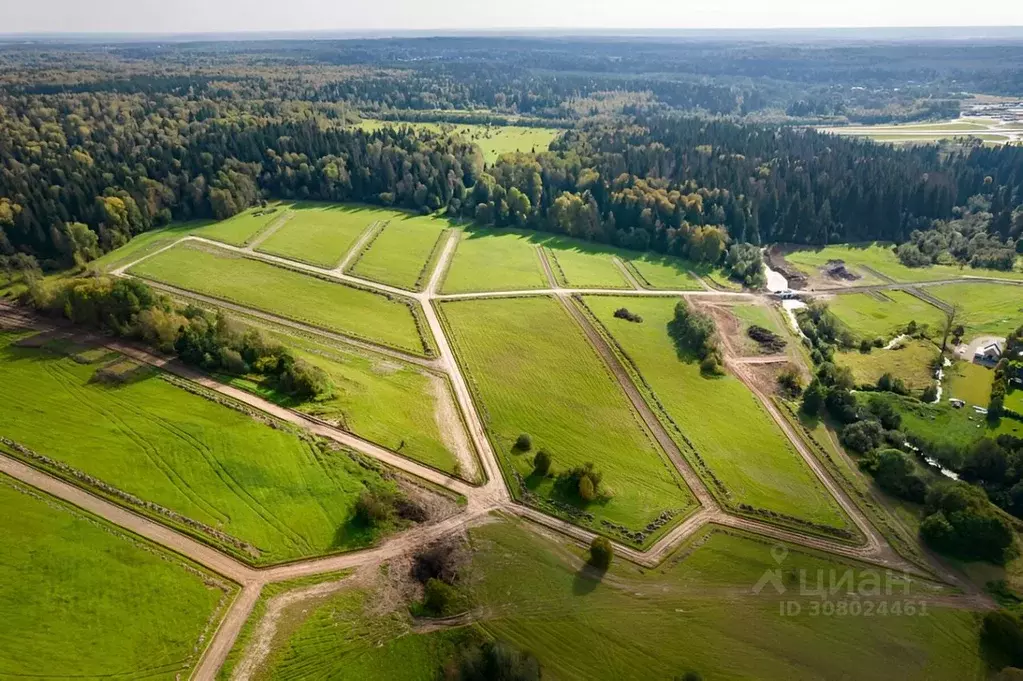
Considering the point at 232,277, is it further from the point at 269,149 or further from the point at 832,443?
the point at 832,443

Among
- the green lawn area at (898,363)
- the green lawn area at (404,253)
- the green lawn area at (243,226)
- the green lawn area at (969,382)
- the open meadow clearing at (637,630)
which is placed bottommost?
the open meadow clearing at (637,630)

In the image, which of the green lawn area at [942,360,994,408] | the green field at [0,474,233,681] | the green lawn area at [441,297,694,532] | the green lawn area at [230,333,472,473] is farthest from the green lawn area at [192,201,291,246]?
the green lawn area at [942,360,994,408]

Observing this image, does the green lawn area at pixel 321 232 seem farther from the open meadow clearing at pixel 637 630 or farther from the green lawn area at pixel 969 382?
the green lawn area at pixel 969 382

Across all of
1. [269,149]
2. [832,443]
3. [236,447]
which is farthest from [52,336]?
[832,443]

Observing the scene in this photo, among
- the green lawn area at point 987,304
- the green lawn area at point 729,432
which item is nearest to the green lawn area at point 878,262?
the green lawn area at point 987,304

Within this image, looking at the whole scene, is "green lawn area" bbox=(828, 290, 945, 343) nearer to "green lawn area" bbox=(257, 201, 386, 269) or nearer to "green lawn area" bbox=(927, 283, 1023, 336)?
"green lawn area" bbox=(927, 283, 1023, 336)

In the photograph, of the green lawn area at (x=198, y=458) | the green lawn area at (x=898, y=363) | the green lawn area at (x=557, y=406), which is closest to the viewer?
the green lawn area at (x=198, y=458)

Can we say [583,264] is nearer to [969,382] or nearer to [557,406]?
[557,406]
